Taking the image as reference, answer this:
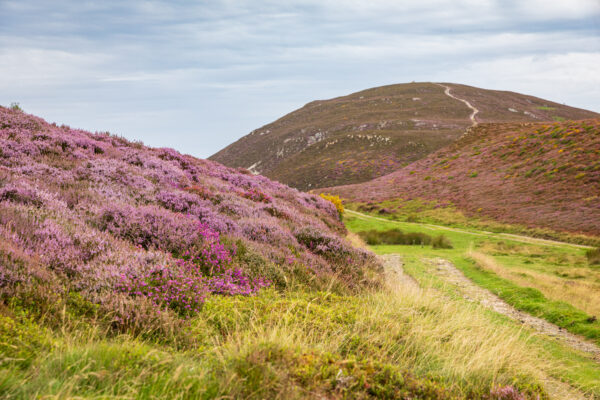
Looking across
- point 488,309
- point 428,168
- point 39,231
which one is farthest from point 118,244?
point 428,168

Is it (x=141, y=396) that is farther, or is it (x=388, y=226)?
(x=388, y=226)

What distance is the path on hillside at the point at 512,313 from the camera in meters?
6.10

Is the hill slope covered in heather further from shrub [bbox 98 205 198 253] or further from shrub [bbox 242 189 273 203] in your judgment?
shrub [bbox 242 189 273 203]

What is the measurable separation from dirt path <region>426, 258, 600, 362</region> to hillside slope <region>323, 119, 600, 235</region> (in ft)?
55.3

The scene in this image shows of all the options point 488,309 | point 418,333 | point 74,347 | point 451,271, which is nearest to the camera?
point 74,347

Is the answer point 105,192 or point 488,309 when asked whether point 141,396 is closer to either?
point 105,192

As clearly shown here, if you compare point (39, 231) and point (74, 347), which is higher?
point (39, 231)

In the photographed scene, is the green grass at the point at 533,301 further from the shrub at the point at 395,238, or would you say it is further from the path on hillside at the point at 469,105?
the path on hillside at the point at 469,105

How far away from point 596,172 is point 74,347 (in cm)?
4496

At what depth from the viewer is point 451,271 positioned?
19.0m

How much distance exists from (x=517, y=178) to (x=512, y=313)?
36.7m

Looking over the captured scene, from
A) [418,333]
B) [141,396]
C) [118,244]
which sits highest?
[118,244]

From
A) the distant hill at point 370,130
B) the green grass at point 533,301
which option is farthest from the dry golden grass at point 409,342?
the distant hill at point 370,130

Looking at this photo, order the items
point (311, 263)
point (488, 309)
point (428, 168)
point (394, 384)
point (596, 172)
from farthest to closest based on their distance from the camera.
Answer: point (428, 168) → point (596, 172) → point (488, 309) → point (311, 263) → point (394, 384)
